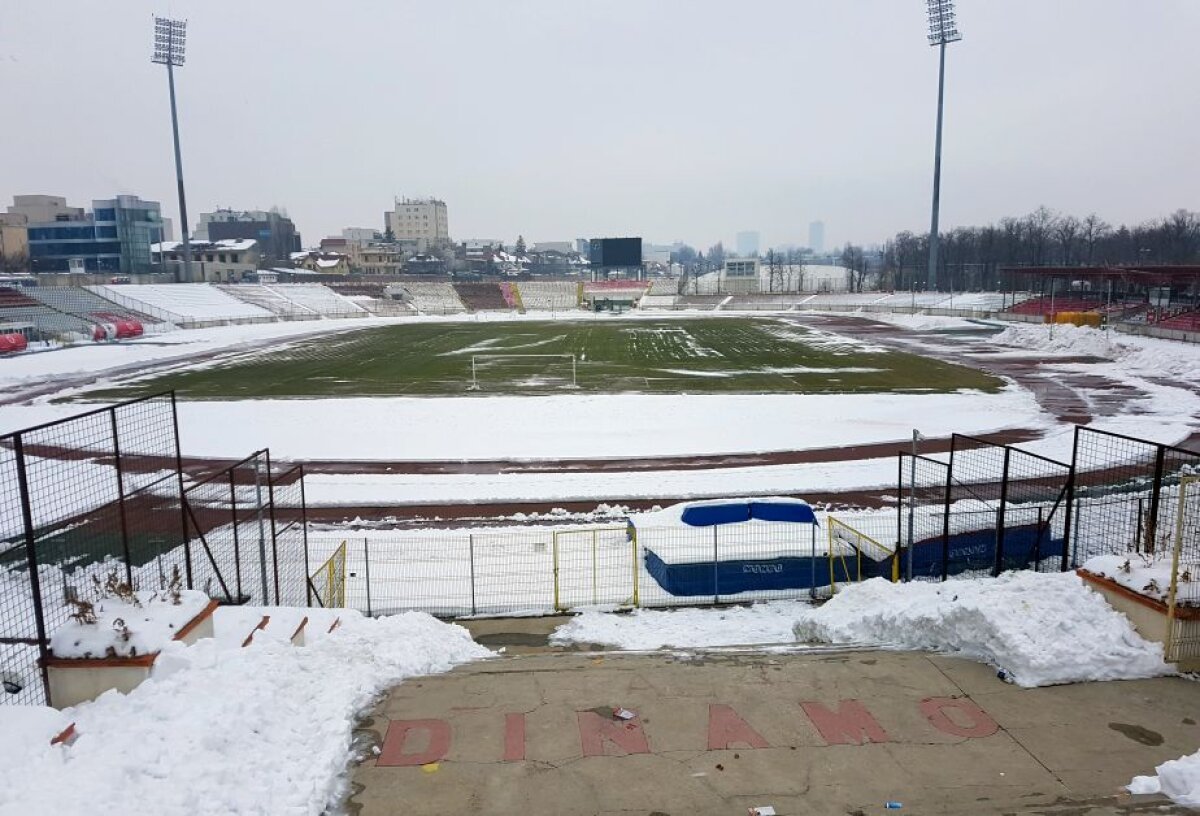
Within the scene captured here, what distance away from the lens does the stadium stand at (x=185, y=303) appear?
7712cm

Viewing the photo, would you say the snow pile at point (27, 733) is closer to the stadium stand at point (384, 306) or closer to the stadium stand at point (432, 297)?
the stadium stand at point (384, 306)

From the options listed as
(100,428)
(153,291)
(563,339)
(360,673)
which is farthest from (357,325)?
(360,673)

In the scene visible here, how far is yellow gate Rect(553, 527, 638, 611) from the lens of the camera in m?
13.4

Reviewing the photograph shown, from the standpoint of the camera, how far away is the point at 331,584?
13.0 m

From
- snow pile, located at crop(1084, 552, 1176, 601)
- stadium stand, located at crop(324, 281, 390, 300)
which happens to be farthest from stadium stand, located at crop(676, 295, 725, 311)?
snow pile, located at crop(1084, 552, 1176, 601)

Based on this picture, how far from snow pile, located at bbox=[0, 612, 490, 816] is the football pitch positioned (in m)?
30.9

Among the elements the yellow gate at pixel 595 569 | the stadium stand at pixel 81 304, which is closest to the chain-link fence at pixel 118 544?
the yellow gate at pixel 595 569

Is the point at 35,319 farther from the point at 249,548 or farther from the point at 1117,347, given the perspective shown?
the point at 1117,347

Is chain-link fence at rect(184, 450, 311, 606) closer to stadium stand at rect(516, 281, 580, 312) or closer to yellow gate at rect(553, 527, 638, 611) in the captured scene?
yellow gate at rect(553, 527, 638, 611)

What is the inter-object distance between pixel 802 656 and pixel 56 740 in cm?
706

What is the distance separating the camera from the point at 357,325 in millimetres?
84438

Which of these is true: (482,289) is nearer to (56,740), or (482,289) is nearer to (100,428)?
(100,428)

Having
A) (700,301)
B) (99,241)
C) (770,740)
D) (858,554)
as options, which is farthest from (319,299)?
(770,740)

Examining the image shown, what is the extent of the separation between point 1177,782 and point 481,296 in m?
117
